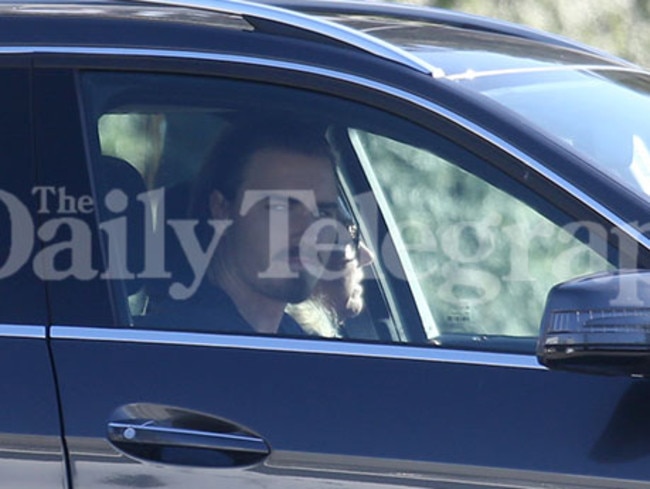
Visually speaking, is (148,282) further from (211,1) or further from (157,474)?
(211,1)

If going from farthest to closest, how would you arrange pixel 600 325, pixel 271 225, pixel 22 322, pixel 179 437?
pixel 271 225 < pixel 22 322 < pixel 179 437 < pixel 600 325

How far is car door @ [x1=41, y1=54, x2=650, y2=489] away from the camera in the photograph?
229 centimetres

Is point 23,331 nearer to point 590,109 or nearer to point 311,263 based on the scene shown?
point 311,263

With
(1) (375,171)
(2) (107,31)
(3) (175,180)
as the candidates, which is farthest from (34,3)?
(1) (375,171)

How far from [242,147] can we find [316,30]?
0.86ft

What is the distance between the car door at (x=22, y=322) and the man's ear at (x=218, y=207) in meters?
0.32

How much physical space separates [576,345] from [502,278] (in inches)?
12.7

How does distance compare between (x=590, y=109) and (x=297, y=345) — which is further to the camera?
(x=590, y=109)

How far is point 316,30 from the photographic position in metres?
2.52

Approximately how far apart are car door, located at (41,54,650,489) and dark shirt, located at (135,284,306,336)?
2cm

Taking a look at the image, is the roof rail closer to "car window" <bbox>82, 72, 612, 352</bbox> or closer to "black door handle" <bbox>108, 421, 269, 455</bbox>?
"car window" <bbox>82, 72, 612, 352</bbox>

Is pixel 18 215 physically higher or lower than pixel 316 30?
lower

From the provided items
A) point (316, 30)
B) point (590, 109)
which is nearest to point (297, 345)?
point (316, 30)

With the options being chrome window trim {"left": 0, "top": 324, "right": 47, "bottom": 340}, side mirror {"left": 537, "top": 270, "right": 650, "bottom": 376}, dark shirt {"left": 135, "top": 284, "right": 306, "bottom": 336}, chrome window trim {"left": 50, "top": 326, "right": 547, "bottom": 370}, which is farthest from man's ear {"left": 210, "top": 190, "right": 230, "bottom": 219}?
side mirror {"left": 537, "top": 270, "right": 650, "bottom": 376}
